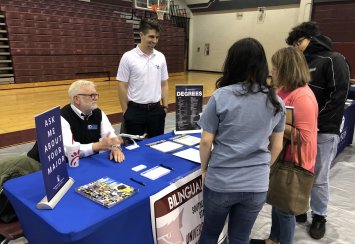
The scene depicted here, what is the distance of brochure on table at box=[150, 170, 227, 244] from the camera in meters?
1.37

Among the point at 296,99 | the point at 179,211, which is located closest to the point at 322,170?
the point at 296,99

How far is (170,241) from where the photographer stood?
144 cm

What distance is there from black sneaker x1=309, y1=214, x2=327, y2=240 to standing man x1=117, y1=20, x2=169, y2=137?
154 cm

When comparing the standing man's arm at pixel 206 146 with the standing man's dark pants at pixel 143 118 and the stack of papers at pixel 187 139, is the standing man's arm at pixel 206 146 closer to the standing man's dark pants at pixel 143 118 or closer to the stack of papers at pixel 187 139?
the stack of papers at pixel 187 139

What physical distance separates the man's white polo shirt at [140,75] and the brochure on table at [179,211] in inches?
49.4

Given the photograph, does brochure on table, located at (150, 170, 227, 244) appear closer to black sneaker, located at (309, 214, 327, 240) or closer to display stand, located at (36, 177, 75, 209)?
display stand, located at (36, 177, 75, 209)

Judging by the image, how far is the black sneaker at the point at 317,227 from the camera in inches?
80.2

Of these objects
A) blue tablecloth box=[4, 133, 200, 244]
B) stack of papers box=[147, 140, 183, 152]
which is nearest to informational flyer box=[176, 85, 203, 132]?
stack of papers box=[147, 140, 183, 152]

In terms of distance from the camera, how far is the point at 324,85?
6.43 ft

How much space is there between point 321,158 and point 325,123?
0.25m

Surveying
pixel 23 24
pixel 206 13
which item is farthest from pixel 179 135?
pixel 206 13

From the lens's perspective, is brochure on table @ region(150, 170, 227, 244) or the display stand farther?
brochure on table @ region(150, 170, 227, 244)

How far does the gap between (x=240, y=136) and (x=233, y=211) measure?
15.1 inches

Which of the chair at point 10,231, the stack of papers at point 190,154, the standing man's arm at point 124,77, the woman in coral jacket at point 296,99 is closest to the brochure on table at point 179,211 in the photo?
the stack of papers at point 190,154
